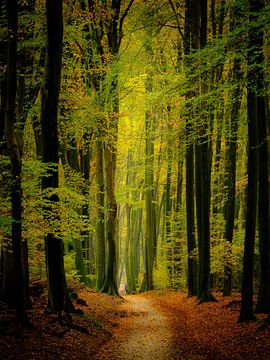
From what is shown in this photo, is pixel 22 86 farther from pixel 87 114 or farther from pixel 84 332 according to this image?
pixel 84 332

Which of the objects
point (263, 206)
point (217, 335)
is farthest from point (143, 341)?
point (263, 206)

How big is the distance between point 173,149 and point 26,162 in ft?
31.1

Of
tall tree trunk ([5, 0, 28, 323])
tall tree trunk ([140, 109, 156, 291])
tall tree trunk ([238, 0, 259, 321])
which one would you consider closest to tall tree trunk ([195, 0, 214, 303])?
tall tree trunk ([238, 0, 259, 321])

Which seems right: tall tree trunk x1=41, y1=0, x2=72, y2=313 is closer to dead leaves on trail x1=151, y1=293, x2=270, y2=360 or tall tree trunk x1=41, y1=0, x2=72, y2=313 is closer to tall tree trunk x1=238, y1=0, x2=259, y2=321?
dead leaves on trail x1=151, y1=293, x2=270, y2=360

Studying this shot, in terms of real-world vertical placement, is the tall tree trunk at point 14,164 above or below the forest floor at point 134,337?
above

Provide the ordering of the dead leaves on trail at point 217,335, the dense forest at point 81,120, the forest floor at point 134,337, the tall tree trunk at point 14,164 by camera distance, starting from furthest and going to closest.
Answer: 1. the dense forest at point 81,120
2. the tall tree trunk at point 14,164
3. the dead leaves on trail at point 217,335
4. the forest floor at point 134,337

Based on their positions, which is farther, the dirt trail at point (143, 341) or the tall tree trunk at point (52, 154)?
the tall tree trunk at point (52, 154)

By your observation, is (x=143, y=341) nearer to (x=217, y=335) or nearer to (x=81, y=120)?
(x=217, y=335)

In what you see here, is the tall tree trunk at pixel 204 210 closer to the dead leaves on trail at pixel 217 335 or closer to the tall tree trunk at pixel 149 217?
the dead leaves on trail at pixel 217 335

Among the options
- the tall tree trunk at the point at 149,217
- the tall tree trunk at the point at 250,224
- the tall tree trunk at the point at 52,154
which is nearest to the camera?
the tall tree trunk at the point at 52,154

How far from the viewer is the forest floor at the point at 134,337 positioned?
7.41 meters

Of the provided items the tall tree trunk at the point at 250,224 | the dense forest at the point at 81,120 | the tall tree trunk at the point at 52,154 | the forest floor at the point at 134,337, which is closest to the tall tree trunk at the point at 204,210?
the dense forest at the point at 81,120

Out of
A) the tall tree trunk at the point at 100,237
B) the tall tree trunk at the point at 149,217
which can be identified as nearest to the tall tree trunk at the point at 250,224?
the tall tree trunk at the point at 100,237

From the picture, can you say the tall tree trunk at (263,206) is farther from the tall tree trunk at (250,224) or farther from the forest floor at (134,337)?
the forest floor at (134,337)
